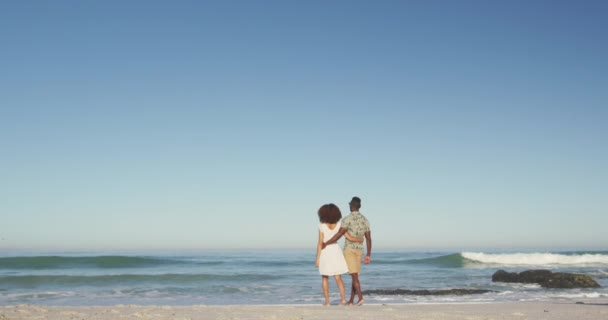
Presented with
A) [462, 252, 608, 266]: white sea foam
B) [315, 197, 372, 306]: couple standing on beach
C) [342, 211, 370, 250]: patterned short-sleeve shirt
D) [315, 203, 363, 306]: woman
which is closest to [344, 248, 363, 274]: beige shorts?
[315, 197, 372, 306]: couple standing on beach

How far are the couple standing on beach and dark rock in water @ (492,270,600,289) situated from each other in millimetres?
9238

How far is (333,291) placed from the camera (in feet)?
50.6

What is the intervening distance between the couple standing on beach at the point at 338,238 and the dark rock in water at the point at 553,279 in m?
9.24

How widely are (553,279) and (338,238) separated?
10245 mm

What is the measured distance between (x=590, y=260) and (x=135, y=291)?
34.6 meters

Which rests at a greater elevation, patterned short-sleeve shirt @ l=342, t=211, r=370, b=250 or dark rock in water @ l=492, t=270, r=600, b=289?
patterned short-sleeve shirt @ l=342, t=211, r=370, b=250

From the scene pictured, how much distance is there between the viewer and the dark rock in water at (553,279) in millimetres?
16078

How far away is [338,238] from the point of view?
9.45 m

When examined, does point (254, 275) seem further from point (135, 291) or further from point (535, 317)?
point (535, 317)

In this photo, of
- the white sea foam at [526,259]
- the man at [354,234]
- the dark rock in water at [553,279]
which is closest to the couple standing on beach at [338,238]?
the man at [354,234]

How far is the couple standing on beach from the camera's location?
945cm

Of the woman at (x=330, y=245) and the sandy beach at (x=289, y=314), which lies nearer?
the sandy beach at (x=289, y=314)

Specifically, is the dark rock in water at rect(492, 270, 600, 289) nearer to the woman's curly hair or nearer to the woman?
the woman

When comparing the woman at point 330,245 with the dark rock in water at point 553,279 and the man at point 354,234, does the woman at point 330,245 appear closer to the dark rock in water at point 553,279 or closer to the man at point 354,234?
the man at point 354,234
